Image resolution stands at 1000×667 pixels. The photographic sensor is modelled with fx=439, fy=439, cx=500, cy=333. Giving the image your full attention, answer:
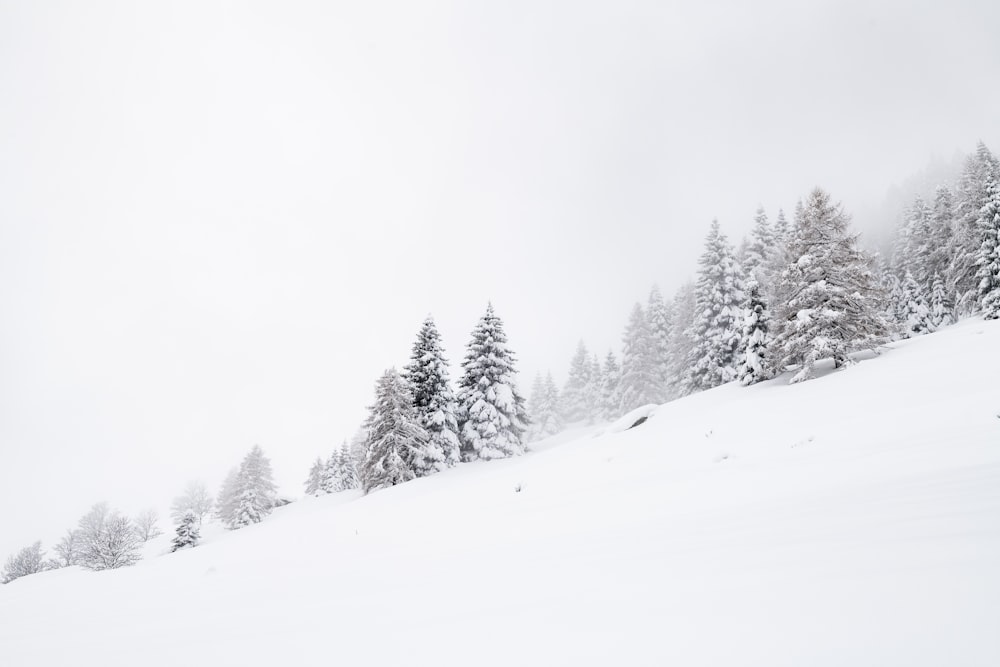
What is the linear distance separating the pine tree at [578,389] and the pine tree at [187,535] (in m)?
40.9

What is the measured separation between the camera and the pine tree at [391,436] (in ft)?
79.6

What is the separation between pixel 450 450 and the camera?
85.6 ft

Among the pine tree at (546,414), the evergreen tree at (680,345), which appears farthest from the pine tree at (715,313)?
the pine tree at (546,414)

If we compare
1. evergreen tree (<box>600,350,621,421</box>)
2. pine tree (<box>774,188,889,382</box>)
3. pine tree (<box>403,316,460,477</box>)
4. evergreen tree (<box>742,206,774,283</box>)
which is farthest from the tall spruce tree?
pine tree (<box>774,188,889,382</box>)

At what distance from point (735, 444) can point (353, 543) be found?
6.74m

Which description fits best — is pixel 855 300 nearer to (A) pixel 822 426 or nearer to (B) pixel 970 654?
(A) pixel 822 426

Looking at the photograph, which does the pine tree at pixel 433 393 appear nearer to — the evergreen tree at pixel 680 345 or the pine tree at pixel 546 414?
the evergreen tree at pixel 680 345

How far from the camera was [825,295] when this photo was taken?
677 inches

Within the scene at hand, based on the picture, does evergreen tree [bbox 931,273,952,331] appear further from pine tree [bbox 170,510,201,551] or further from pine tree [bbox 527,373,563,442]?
pine tree [bbox 170,510,201,551]

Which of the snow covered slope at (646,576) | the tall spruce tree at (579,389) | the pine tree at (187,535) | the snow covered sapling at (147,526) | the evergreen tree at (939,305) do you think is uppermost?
the tall spruce tree at (579,389)

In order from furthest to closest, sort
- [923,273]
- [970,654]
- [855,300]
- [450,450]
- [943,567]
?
1. [923,273]
2. [450,450]
3. [855,300]
4. [943,567]
5. [970,654]

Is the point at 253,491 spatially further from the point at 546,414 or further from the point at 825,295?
the point at 825,295

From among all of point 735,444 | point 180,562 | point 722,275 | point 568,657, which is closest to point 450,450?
point 180,562

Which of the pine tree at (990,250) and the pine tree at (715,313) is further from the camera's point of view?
the pine tree at (715,313)
